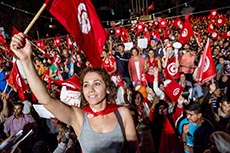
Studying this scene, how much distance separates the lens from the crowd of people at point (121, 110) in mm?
2520

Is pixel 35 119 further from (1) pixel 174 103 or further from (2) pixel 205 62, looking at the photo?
(2) pixel 205 62

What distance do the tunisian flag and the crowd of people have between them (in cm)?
56

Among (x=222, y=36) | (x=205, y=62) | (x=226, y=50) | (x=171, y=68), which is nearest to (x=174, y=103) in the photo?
(x=205, y=62)

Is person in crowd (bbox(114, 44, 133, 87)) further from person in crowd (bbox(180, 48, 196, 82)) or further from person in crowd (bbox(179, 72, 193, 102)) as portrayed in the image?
person in crowd (bbox(179, 72, 193, 102))

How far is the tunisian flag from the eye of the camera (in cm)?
451

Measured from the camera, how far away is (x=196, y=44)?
15.0 meters

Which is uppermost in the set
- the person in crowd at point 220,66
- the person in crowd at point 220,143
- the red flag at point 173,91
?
the person in crowd at point 220,143

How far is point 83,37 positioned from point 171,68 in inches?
151

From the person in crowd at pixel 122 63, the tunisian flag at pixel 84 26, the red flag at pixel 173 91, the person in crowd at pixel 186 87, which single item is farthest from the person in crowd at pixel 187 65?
the tunisian flag at pixel 84 26

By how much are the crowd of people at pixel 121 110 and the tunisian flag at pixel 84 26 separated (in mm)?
556

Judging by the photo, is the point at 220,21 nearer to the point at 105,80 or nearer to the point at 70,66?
the point at 70,66

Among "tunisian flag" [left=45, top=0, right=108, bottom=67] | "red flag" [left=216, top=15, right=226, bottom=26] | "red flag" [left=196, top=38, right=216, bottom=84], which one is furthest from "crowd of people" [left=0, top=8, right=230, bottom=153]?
"red flag" [left=216, top=15, right=226, bottom=26]

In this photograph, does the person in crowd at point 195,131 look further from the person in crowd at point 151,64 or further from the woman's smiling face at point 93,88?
the person in crowd at point 151,64

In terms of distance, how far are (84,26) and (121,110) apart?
224 centimetres
